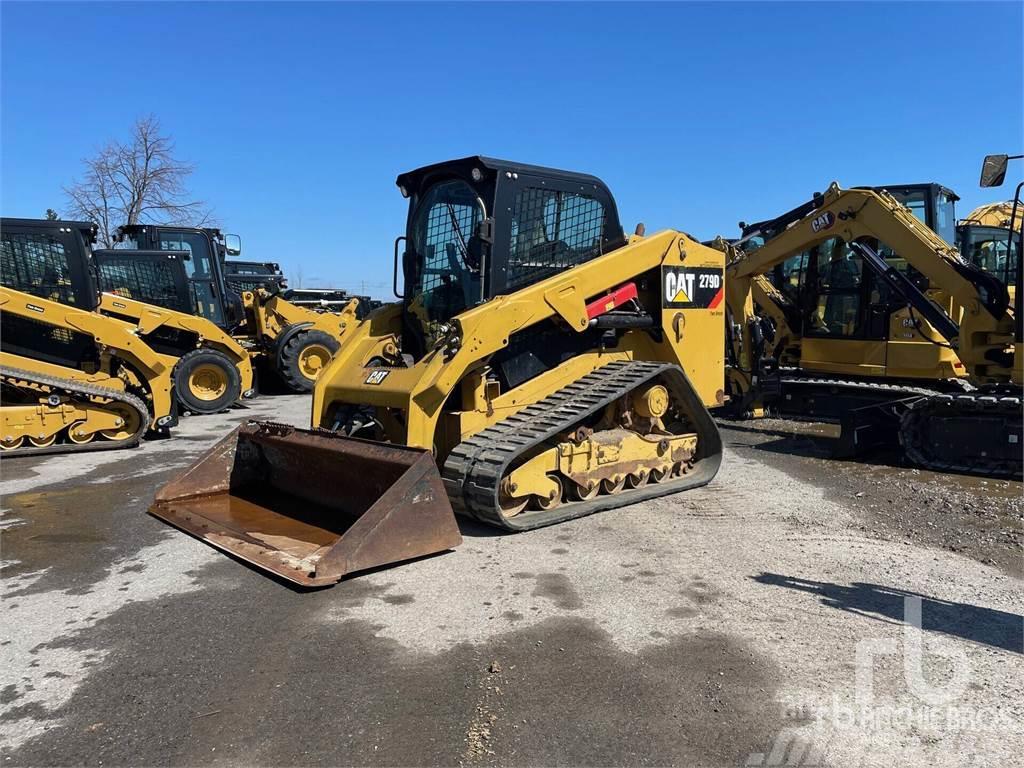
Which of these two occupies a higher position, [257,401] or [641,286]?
[641,286]

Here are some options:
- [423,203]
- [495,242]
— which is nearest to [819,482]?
[495,242]

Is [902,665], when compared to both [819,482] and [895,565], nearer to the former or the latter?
[895,565]

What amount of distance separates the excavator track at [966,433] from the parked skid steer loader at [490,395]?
2.31 m

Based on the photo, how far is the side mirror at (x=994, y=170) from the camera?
6.32m

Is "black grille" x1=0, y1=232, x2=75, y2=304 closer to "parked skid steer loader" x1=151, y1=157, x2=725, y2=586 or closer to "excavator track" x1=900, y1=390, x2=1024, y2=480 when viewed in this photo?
"parked skid steer loader" x1=151, y1=157, x2=725, y2=586

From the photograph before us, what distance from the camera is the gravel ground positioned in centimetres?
286

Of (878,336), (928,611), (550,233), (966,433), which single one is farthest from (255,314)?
(928,611)

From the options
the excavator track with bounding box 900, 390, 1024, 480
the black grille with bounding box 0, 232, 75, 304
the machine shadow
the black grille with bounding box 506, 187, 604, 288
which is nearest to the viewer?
the machine shadow

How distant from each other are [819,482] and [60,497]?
719cm

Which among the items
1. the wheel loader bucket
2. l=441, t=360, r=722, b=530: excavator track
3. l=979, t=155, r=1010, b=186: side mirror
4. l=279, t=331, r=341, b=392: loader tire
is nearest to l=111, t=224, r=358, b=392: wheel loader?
l=279, t=331, r=341, b=392: loader tire

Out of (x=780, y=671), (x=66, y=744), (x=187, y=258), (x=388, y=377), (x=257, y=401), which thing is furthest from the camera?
(x=257, y=401)

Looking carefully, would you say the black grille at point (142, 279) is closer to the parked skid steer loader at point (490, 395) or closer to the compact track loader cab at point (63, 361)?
the compact track loader cab at point (63, 361)

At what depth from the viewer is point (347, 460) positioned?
5320 mm

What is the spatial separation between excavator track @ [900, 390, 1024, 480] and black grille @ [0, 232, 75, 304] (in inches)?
403
